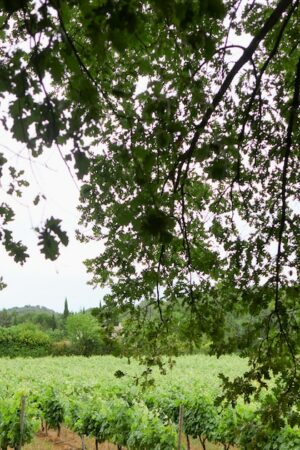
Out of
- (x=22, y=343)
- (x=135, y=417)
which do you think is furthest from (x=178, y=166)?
(x=22, y=343)

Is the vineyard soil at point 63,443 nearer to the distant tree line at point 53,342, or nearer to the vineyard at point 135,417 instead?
the vineyard at point 135,417

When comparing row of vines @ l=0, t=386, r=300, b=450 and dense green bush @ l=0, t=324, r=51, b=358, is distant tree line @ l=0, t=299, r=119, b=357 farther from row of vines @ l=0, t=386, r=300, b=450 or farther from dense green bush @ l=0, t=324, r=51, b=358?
row of vines @ l=0, t=386, r=300, b=450

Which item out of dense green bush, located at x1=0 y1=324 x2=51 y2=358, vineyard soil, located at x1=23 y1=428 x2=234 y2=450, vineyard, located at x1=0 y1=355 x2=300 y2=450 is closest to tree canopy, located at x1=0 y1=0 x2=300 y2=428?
vineyard, located at x1=0 y1=355 x2=300 y2=450

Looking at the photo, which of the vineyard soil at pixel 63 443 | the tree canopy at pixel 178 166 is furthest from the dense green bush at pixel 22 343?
the tree canopy at pixel 178 166

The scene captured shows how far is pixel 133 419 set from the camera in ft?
32.0

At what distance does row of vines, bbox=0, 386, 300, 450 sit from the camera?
8.77 meters

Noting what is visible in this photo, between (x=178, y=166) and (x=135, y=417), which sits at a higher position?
(x=178, y=166)

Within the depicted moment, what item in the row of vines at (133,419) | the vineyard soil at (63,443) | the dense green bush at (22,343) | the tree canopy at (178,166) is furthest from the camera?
the dense green bush at (22,343)

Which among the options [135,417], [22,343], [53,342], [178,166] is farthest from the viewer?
[53,342]

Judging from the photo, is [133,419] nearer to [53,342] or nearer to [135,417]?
[135,417]

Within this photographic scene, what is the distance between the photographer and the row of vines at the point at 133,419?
877 centimetres

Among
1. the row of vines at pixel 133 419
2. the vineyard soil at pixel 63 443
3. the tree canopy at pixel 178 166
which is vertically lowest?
the vineyard soil at pixel 63 443

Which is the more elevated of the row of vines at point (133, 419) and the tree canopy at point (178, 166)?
the tree canopy at point (178, 166)

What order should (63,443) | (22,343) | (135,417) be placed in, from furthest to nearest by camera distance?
(22,343)
(63,443)
(135,417)
